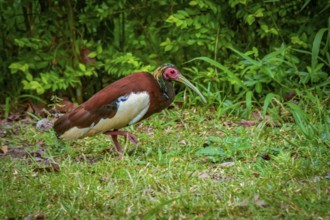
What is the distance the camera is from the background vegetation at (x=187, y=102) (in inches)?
181

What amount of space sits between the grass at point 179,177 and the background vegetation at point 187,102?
0.01 metres

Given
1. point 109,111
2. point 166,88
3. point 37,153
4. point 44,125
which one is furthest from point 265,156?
point 44,125

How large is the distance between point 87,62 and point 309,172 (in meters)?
3.72

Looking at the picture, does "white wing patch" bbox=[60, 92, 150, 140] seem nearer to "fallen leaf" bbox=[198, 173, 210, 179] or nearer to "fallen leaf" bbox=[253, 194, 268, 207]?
"fallen leaf" bbox=[198, 173, 210, 179]

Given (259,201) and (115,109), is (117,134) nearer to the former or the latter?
(115,109)

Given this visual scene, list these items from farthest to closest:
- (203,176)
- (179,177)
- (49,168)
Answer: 1. (49,168)
2. (203,176)
3. (179,177)

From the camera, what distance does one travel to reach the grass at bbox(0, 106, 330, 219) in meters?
4.38

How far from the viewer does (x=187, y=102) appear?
25.0ft

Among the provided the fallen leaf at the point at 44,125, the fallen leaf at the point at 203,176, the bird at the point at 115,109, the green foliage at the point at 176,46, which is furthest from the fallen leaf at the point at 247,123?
the fallen leaf at the point at 44,125

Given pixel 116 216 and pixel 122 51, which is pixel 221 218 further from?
pixel 122 51

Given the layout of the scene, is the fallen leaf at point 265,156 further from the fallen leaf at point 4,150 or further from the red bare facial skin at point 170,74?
the fallen leaf at point 4,150

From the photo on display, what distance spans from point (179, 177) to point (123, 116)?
1036 mm

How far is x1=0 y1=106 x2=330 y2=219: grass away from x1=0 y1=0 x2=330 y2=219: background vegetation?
1cm

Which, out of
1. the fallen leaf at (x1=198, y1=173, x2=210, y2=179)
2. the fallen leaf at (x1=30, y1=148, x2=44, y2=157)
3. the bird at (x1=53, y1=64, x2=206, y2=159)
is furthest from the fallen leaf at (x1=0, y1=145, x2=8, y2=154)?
the fallen leaf at (x1=198, y1=173, x2=210, y2=179)
